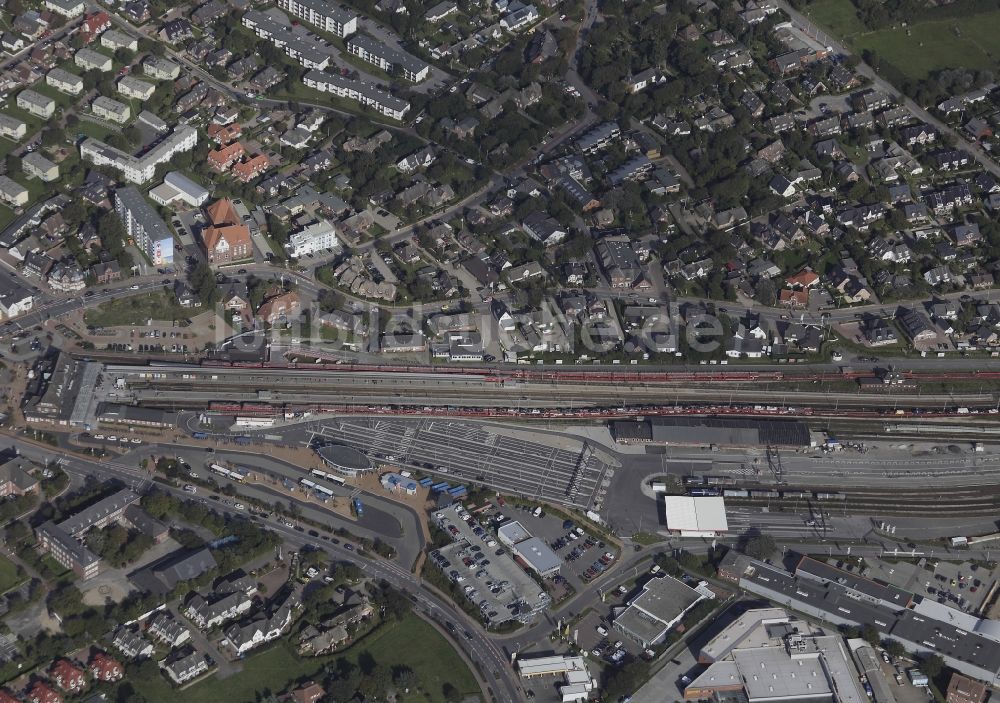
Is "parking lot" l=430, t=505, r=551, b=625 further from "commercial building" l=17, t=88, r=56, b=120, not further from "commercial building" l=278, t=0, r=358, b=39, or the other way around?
"commercial building" l=278, t=0, r=358, b=39

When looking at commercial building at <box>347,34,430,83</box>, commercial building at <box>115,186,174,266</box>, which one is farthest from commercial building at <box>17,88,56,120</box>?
commercial building at <box>347,34,430,83</box>

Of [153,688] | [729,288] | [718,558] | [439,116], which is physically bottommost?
[153,688]

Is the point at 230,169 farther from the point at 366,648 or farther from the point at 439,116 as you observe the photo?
the point at 366,648

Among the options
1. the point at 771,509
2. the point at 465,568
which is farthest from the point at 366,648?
the point at 771,509

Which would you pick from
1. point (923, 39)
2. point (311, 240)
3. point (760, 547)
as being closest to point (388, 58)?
point (311, 240)

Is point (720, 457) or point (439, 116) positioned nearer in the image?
point (720, 457)

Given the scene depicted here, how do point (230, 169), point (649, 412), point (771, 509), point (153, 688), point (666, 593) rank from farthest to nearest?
point (230, 169)
point (649, 412)
point (771, 509)
point (666, 593)
point (153, 688)

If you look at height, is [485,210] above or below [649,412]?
above
